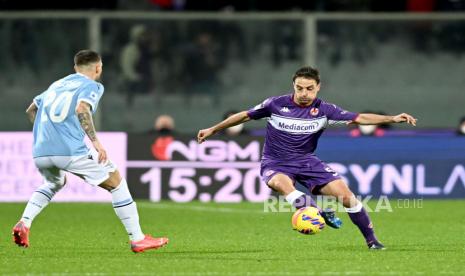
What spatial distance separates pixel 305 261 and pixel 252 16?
1149cm

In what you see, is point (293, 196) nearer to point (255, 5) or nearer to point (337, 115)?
point (337, 115)

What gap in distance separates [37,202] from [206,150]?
306 inches

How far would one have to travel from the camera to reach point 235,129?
19328 mm

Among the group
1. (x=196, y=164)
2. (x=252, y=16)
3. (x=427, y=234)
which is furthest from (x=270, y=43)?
(x=427, y=234)

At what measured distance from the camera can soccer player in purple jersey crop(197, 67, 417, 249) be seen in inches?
440

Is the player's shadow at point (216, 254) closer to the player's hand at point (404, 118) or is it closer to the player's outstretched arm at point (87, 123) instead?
the player's outstretched arm at point (87, 123)

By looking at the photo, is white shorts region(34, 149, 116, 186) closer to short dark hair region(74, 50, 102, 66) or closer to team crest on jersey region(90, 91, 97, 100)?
team crest on jersey region(90, 91, 97, 100)

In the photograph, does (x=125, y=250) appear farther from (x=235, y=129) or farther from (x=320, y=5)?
(x=320, y=5)

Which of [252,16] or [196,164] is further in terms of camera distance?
[252,16]

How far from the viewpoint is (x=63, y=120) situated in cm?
1062

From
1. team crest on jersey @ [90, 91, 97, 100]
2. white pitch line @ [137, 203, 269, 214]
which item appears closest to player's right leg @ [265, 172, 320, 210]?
team crest on jersey @ [90, 91, 97, 100]

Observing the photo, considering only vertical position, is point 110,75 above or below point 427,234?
above

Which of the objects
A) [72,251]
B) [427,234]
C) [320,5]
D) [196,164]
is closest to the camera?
[72,251]

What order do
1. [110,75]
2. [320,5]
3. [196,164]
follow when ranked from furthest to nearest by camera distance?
1. [320,5]
2. [110,75]
3. [196,164]
